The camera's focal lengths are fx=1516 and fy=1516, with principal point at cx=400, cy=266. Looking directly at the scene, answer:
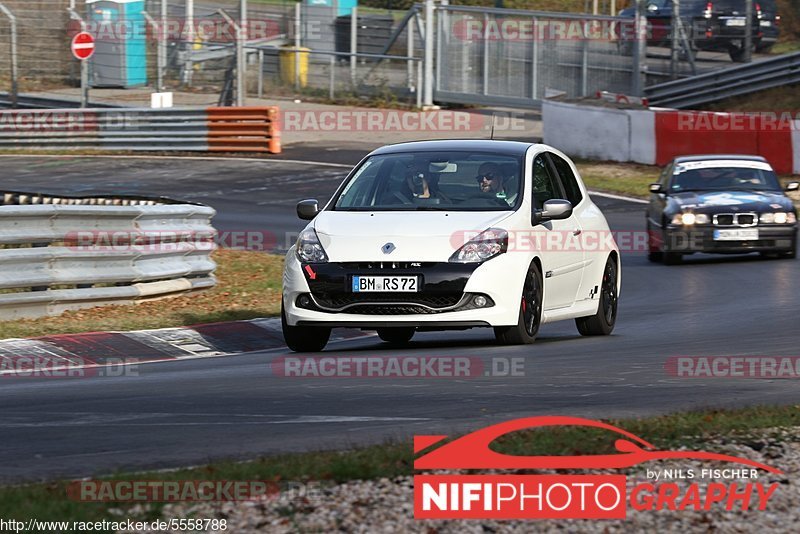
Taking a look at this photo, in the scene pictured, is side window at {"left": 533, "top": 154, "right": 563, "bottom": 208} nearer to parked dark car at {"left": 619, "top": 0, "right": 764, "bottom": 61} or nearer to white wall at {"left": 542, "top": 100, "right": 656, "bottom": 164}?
white wall at {"left": 542, "top": 100, "right": 656, "bottom": 164}

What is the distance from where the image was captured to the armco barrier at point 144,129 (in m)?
34.7

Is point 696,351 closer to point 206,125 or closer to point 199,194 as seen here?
point 199,194

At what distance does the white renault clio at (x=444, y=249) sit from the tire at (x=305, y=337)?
0.03 ft

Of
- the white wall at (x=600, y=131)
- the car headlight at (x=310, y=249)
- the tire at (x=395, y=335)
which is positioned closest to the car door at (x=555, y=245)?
the tire at (x=395, y=335)

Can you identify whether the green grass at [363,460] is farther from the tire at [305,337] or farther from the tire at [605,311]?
the tire at [605,311]

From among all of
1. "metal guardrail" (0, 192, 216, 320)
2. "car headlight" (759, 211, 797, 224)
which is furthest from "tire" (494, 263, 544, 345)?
"car headlight" (759, 211, 797, 224)

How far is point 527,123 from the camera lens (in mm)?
40219

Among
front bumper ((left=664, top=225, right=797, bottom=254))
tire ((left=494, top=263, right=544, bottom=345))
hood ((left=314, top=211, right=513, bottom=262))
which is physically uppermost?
hood ((left=314, top=211, right=513, bottom=262))

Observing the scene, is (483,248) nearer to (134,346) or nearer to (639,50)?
(134,346)

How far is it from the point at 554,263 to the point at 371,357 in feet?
5.25

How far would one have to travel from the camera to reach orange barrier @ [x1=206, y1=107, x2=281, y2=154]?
113 feet

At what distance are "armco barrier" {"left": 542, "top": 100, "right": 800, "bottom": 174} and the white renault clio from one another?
16.9m

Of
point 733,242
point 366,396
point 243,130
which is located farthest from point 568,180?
point 243,130

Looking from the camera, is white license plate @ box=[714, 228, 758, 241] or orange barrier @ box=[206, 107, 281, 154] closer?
white license plate @ box=[714, 228, 758, 241]
